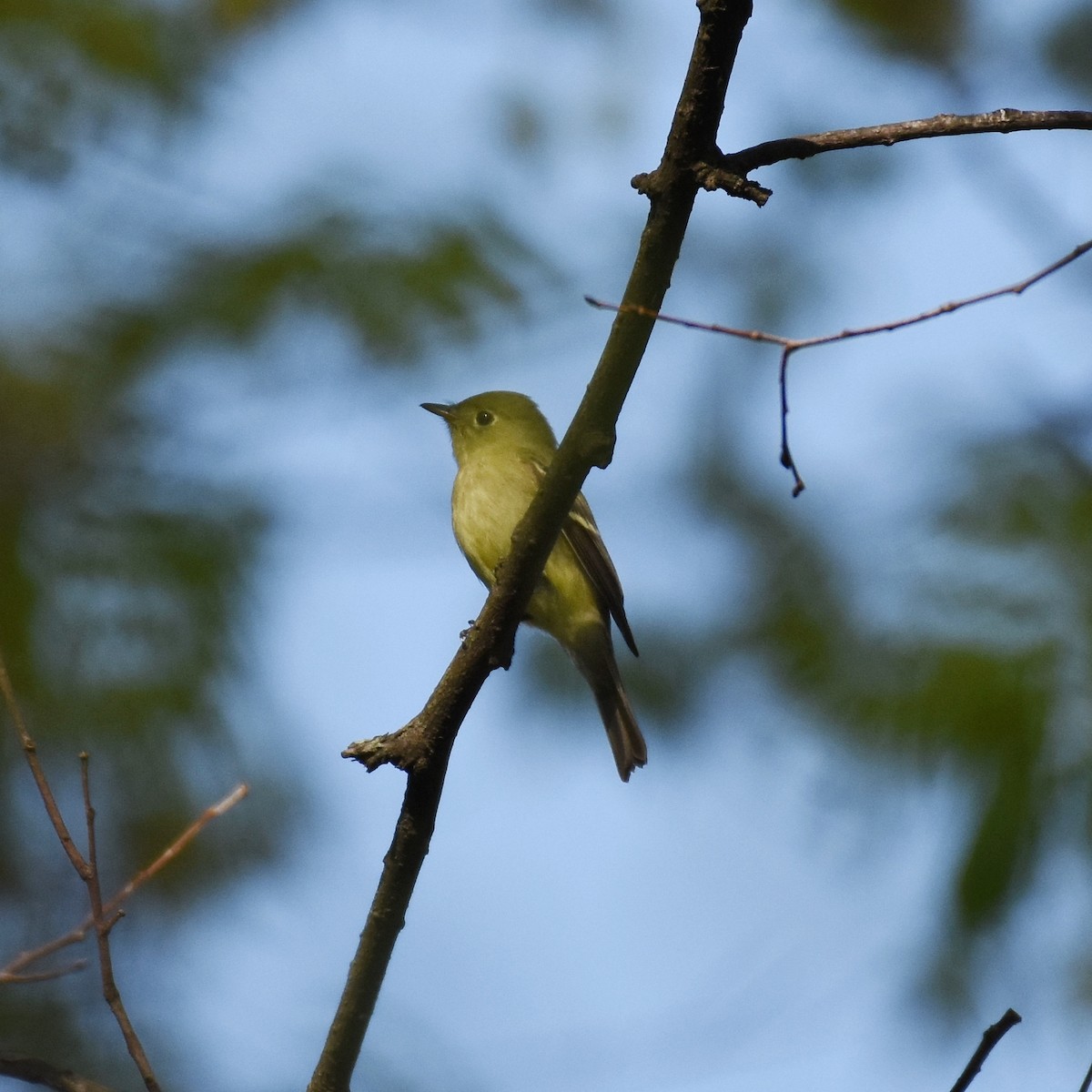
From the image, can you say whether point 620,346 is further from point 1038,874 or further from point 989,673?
point 1038,874

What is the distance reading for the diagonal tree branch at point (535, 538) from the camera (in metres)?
3.08

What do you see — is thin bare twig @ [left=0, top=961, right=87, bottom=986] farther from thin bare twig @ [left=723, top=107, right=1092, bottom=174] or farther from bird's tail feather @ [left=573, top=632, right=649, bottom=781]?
bird's tail feather @ [left=573, top=632, right=649, bottom=781]

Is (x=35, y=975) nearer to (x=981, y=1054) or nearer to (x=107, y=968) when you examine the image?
(x=107, y=968)

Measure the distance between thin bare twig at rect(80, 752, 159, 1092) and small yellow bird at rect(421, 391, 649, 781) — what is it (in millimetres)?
2691

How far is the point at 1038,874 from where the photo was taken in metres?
3.58

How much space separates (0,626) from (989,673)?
2.58 meters

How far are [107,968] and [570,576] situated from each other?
3274 millimetres

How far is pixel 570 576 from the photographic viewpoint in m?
6.03

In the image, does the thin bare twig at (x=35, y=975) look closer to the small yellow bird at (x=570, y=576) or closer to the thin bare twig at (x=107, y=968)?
the thin bare twig at (x=107, y=968)

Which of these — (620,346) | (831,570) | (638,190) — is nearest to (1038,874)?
(620,346)

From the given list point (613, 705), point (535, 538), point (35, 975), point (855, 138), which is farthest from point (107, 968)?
point (613, 705)

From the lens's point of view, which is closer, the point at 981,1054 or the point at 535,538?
the point at 981,1054

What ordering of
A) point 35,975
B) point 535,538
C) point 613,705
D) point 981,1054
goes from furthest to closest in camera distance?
point 613,705
point 535,538
point 35,975
point 981,1054

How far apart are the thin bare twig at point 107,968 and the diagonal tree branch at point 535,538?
1.71 ft
